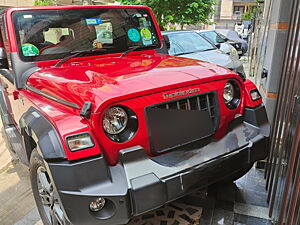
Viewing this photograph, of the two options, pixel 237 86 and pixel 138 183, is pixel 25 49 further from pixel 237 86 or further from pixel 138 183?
pixel 237 86

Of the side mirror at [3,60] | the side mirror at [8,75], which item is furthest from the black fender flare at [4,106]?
the side mirror at [3,60]

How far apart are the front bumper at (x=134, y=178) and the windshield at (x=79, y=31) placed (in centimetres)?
158

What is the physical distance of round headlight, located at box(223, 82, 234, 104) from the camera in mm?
2459

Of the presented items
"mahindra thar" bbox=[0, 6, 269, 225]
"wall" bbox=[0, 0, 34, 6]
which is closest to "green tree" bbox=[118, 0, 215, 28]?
"mahindra thar" bbox=[0, 6, 269, 225]

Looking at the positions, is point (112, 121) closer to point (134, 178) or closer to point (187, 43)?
point (134, 178)

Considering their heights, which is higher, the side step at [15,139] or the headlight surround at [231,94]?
the headlight surround at [231,94]

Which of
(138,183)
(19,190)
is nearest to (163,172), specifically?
(138,183)

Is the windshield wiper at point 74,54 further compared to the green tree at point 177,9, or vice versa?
the green tree at point 177,9

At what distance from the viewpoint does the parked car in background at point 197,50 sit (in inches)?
249

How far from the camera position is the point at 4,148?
178 inches

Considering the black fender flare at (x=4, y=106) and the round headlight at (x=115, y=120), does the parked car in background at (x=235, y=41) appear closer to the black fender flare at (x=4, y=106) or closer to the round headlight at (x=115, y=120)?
the black fender flare at (x=4, y=106)

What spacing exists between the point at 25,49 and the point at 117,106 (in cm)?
149

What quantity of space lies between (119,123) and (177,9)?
896cm

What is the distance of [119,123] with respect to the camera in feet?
6.46
